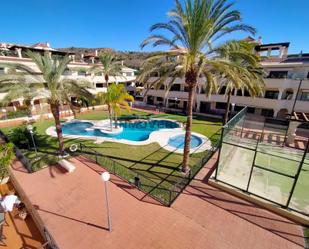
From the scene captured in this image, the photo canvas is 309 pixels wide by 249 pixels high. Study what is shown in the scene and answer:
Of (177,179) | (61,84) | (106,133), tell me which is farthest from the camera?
(106,133)

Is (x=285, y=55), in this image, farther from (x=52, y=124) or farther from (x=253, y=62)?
(x=52, y=124)

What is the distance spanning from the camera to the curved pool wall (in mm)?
19880

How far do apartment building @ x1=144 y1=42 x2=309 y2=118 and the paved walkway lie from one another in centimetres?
1348

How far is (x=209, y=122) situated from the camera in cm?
2919

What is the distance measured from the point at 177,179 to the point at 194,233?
4.48m

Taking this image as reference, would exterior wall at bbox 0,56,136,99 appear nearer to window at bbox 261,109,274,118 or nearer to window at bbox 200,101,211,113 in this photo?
window at bbox 200,101,211,113

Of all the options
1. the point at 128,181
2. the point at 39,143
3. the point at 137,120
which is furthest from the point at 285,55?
the point at 39,143

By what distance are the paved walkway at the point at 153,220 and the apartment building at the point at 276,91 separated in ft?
44.2

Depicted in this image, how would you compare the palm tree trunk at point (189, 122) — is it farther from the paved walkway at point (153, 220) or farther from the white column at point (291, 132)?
the white column at point (291, 132)

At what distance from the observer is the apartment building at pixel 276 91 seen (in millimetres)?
Result: 25438

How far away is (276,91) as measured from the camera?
28703 millimetres

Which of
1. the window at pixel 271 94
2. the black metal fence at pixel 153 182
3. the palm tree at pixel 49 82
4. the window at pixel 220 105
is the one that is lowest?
the black metal fence at pixel 153 182

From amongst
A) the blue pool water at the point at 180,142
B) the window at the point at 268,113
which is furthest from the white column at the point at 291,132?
the window at the point at 268,113

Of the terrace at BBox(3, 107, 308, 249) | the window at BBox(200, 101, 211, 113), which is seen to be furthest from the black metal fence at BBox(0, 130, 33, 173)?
the window at BBox(200, 101, 211, 113)
